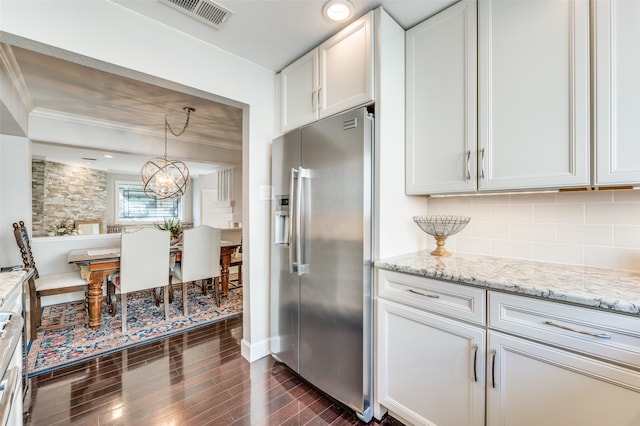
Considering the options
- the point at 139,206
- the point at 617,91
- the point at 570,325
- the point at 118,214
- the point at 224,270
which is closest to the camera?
the point at 570,325

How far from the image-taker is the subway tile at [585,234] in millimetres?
1436

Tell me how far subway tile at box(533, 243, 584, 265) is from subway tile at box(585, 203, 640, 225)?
0.16 m

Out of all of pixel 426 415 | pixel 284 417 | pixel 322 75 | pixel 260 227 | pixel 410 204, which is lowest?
pixel 284 417

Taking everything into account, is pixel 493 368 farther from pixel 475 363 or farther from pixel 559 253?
pixel 559 253

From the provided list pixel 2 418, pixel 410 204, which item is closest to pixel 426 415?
pixel 410 204

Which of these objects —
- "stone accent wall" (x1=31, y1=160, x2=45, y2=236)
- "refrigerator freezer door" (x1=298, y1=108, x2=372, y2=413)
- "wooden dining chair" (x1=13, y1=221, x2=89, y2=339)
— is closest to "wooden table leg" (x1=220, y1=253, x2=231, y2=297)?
"wooden dining chair" (x1=13, y1=221, x2=89, y2=339)

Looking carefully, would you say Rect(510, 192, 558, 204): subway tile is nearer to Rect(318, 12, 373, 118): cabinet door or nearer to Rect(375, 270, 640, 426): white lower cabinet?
Result: Rect(375, 270, 640, 426): white lower cabinet

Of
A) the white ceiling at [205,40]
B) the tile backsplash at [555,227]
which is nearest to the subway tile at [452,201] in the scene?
the tile backsplash at [555,227]

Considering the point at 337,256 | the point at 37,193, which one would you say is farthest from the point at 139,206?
the point at 337,256

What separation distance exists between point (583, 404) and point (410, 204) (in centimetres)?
122

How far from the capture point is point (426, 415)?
1420mm

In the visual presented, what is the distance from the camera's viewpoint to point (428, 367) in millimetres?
1412

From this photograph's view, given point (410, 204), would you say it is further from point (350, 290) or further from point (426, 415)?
point (426, 415)

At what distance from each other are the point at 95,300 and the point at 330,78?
125 inches
